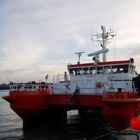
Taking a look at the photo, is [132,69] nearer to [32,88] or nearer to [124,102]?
[124,102]

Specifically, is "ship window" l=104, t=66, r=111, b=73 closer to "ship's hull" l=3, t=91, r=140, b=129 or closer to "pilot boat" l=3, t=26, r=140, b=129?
"pilot boat" l=3, t=26, r=140, b=129

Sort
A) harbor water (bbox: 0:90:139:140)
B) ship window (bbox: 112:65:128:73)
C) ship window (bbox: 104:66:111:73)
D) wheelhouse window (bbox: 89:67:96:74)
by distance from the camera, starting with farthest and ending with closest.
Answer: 1. wheelhouse window (bbox: 89:67:96:74)
2. ship window (bbox: 104:66:111:73)
3. ship window (bbox: 112:65:128:73)
4. harbor water (bbox: 0:90:139:140)

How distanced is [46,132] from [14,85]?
13.5 ft

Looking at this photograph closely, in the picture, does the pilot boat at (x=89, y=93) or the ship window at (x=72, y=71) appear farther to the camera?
the ship window at (x=72, y=71)

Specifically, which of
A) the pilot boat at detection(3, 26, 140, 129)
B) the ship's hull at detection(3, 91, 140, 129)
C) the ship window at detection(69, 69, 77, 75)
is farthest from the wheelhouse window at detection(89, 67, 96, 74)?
the ship's hull at detection(3, 91, 140, 129)

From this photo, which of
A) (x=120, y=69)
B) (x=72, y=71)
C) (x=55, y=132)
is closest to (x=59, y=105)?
(x=55, y=132)

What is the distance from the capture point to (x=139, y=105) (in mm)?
19281

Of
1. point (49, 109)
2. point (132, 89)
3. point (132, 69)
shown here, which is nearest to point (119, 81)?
point (132, 89)

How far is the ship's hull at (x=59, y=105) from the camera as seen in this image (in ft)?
60.3

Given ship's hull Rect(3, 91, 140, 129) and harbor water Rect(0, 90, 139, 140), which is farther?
harbor water Rect(0, 90, 139, 140)

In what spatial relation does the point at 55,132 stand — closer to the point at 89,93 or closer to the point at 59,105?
the point at 59,105

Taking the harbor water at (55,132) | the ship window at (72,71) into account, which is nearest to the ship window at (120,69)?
the ship window at (72,71)

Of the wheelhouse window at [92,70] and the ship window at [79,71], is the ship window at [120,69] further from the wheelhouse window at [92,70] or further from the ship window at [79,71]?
the ship window at [79,71]

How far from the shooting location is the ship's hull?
60.3 ft
